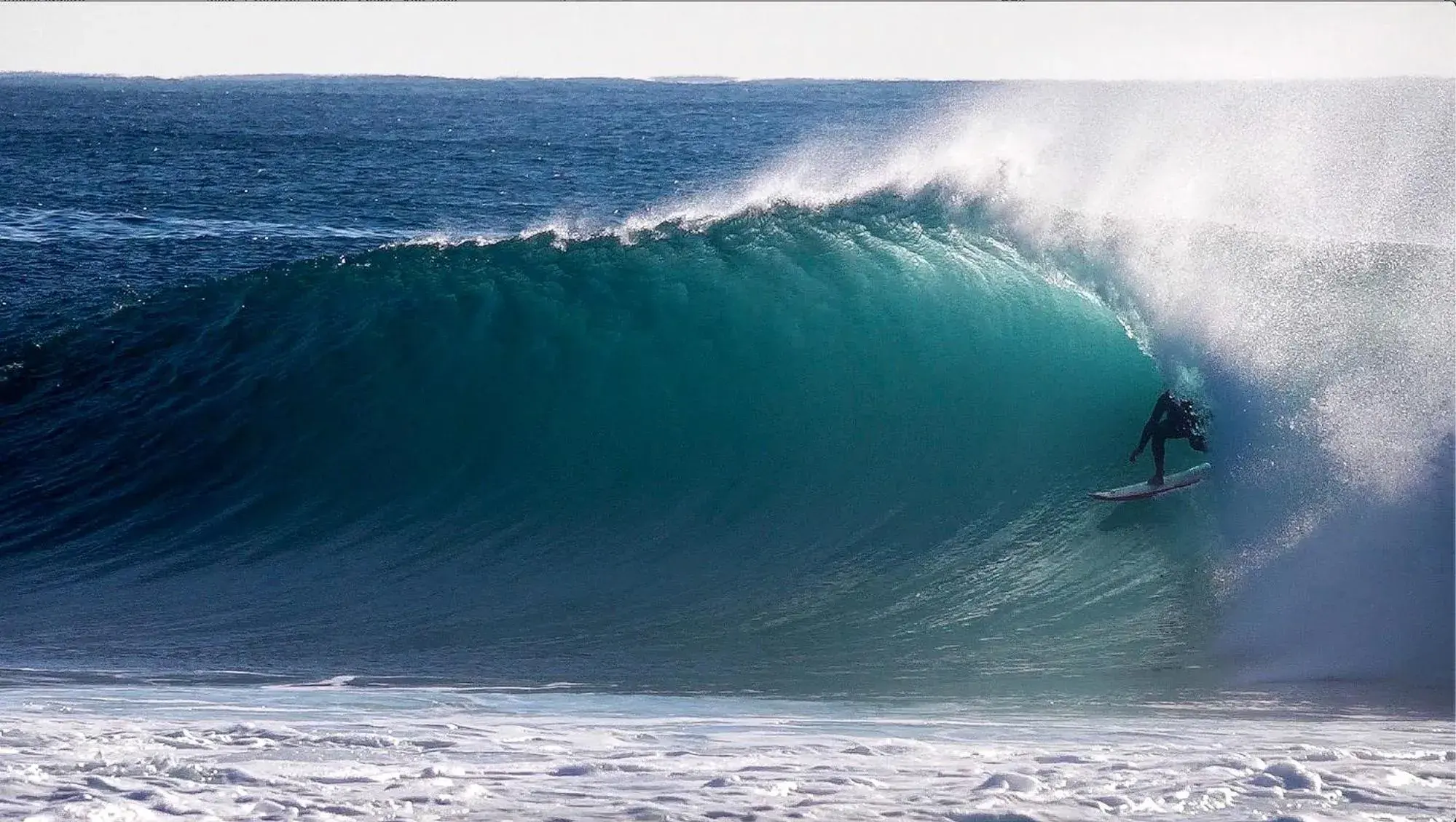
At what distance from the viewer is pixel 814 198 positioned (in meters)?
12.0

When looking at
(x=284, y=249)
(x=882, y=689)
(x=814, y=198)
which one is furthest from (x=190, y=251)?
(x=882, y=689)

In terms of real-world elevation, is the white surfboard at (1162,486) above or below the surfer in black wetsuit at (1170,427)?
below

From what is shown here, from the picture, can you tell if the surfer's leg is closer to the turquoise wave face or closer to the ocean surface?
the ocean surface

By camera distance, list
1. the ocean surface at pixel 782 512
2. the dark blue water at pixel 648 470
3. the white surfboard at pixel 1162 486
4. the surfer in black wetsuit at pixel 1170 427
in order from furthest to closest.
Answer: the surfer in black wetsuit at pixel 1170 427, the white surfboard at pixel 1162 486, the dark blue water at pixel 648 470, the ocean surface at pixel 782 512

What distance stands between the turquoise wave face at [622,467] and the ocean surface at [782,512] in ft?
0.12

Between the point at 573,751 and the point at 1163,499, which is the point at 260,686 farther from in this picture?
the point at 1163,499

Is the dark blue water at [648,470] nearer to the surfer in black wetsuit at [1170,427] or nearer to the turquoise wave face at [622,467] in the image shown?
the turquoise wave face at [622,467]

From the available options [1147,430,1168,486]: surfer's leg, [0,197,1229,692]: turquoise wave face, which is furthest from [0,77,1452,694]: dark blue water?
[1147,430,1168,486]: surfer's leg

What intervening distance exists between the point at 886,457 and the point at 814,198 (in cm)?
380

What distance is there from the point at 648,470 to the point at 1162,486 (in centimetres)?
347

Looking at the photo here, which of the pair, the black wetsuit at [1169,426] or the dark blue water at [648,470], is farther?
the black wetsuit at [1169,426]

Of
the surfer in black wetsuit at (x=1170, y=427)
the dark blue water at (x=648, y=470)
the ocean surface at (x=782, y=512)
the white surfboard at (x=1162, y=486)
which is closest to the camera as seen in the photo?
the ocean surface at (x=782, y=512)

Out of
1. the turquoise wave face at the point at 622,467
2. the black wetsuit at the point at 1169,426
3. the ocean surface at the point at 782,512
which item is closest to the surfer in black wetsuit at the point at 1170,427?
the black wetsuit at the point at 1169,426

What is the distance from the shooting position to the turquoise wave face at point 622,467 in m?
6.97
